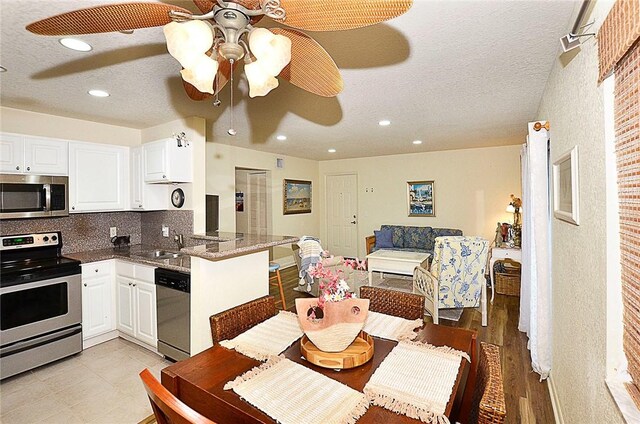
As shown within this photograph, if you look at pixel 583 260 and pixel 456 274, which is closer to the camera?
pixel 583 260

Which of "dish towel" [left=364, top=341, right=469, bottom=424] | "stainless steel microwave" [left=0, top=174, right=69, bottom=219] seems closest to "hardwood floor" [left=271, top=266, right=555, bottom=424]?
"dish towel" [left=364, top=341, right=469, bottom=424]

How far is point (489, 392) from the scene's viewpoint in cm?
94

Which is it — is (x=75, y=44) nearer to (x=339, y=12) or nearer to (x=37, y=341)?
(x=339, y=12)

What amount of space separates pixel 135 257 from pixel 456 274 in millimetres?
3316

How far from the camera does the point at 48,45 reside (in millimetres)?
1817

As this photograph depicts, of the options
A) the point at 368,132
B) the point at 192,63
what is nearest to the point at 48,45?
the point at 192,63

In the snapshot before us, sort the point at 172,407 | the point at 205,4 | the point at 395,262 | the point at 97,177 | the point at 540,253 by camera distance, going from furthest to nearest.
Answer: the point at 395,262, the point at 97,177, the point at 540,253, the point at 205,4, the point at 172,407

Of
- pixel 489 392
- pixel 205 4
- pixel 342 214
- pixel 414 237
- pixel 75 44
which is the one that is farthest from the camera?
pixel 342 214

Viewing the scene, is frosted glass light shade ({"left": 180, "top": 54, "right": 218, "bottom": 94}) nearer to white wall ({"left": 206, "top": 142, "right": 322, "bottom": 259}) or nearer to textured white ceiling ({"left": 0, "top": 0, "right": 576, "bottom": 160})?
textured white ceiling ({"left": 0, "top": 0, "right": 576, "bottom": 160})

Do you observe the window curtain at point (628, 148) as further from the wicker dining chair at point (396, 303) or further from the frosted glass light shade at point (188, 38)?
the frosted glass light shade at point (188, 38)

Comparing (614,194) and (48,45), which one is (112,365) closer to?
(48,45)

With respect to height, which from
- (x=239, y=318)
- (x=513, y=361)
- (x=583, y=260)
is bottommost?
(x=513, y=361)

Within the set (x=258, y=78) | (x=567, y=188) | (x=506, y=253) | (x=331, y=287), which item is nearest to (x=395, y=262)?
(x=506, y=253)

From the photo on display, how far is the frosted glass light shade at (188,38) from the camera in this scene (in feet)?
3.36
